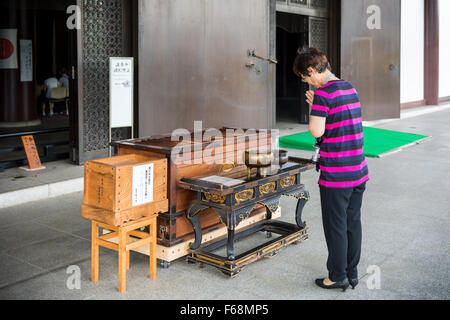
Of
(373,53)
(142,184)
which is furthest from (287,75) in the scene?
(142,184)

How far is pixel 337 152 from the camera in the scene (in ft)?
9.50

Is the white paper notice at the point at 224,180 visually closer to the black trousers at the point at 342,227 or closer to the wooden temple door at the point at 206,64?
the black trousers at the point at 342,227

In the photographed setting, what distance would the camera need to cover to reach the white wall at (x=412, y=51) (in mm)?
13039

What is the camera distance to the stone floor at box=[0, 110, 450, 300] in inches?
118

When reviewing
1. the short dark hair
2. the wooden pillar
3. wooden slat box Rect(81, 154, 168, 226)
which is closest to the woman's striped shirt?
the short dark hair

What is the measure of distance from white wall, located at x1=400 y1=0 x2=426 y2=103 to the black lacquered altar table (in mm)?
10351

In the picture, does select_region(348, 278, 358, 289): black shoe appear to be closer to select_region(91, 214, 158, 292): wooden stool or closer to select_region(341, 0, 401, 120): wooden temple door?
select_region(91, 214, 158, 292): wooden stool

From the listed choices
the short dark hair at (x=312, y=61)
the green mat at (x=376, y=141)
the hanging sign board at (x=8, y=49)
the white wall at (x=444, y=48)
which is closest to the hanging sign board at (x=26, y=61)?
the hanging sign board at (x=8, y=49)

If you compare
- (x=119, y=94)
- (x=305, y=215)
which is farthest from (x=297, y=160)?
(x=119, y=94)

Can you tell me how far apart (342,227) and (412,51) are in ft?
38.8

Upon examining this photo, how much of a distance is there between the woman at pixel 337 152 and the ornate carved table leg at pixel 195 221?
0.86 m

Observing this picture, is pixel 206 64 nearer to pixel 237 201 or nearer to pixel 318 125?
pixel 237 201

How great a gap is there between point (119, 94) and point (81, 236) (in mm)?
2099
